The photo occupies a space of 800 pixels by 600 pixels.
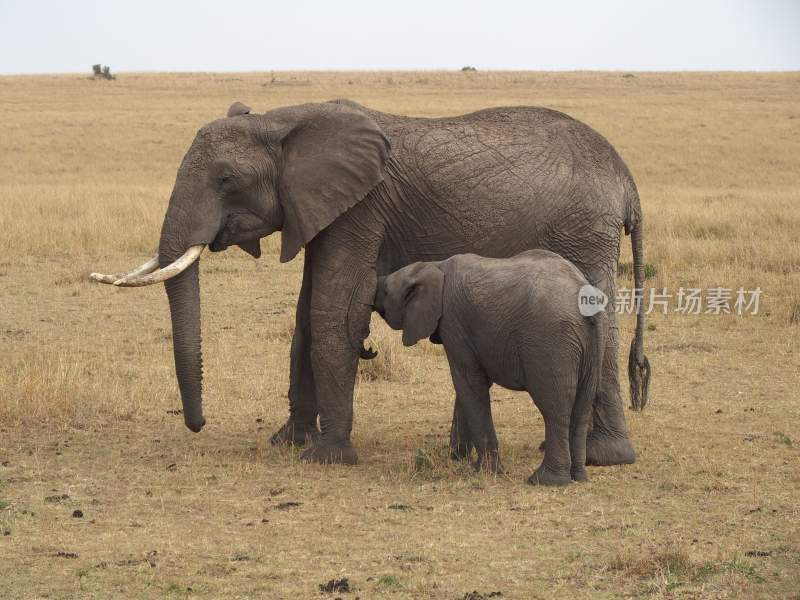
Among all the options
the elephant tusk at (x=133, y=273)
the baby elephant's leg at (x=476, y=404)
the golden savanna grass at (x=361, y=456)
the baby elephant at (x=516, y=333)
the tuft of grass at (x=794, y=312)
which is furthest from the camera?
the tuft of grass at (x=794, y=312)

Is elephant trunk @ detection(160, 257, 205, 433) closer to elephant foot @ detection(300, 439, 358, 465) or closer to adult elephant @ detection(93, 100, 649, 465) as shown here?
adult elephant @ detection(93, 100, 649, 465)

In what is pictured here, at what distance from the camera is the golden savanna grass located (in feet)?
21.9

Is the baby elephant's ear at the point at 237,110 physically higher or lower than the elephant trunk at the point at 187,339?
higher

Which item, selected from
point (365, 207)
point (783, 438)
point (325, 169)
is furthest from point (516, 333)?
point (783, 438)

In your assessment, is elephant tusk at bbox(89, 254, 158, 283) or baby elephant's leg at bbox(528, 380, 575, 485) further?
elephant tusk at bbox(89, 254, 158, 283)

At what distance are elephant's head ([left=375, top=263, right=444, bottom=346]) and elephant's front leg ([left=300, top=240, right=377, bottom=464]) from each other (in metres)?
0.20

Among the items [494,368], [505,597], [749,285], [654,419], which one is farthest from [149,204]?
[505,597]

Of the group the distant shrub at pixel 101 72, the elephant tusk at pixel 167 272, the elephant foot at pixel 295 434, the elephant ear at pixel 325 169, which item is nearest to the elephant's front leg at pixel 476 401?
the elephant ear at pixel 325 169

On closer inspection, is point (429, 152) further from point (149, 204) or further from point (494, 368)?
point (149, 204)

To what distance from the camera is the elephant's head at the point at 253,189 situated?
8680mm

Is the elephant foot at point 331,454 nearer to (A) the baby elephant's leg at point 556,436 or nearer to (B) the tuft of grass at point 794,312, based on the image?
(A) the baby elephant's leg at point 556,436

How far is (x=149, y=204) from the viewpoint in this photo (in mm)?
21938

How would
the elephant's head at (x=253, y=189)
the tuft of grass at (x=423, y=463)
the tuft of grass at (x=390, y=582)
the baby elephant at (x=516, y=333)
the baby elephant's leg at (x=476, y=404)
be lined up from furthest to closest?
the tuft of grass at (x=423, y=463) < the elephant's head at (x=253, y=189) < the baby elephant's leg at (x=476, y=404) < the baby elephant at (x=516, y=333) < the tuft of grass at (x=390, y=582)

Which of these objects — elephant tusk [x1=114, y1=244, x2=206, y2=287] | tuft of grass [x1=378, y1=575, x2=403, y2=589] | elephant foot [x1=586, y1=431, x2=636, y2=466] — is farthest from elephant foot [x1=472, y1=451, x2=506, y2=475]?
elephant tusk [x1=114, y1=244, x2=206, y2=287]
